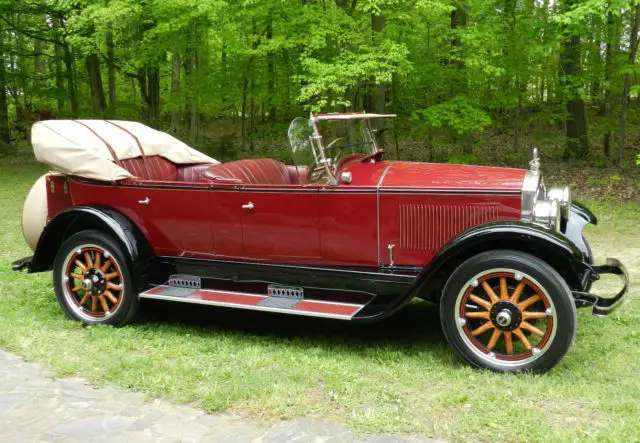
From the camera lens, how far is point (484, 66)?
10648mm

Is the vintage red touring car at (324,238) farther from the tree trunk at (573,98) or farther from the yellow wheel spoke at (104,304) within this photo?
the tree trunk at (573,98)

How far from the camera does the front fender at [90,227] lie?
5.01 metres

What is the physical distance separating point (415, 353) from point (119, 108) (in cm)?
1693

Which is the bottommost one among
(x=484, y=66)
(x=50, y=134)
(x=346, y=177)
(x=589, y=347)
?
(x=589, y=347)

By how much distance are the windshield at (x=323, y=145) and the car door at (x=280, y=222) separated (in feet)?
0.62

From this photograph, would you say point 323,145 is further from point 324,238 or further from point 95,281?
point 95,281

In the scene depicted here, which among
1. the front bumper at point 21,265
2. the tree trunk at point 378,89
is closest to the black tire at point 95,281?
the front bumper at point 21,265

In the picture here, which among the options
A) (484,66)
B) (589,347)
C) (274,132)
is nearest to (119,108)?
(274,132)

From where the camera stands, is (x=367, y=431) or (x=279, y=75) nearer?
(x=367, y=431)

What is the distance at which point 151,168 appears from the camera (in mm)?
5707

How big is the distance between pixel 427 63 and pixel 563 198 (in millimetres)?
8306

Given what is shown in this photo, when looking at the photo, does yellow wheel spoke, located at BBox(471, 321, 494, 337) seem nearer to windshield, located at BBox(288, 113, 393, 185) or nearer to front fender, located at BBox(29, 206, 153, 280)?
windshield, located at BBox(288, 113, 393, 185)

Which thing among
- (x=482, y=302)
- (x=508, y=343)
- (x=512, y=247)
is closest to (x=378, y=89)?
(x=512, y=247)

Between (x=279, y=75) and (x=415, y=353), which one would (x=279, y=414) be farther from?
(x=279, y=75)
